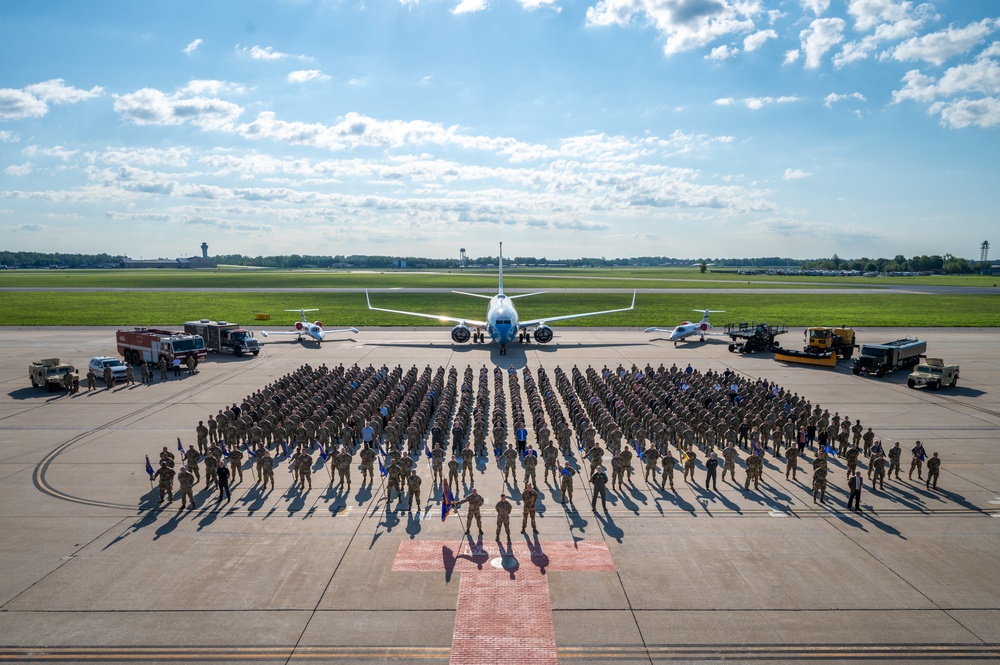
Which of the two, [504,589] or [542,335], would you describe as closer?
[504,589]

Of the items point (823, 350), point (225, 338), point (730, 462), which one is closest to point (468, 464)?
point (730, 462)

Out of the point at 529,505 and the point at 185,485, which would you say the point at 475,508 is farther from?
the point at 185,485

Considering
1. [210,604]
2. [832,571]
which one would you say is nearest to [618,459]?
[832,571]

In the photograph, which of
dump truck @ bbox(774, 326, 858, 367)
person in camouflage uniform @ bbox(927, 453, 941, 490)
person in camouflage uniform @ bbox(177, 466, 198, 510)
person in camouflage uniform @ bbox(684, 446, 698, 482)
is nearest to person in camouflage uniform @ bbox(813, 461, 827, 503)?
person in camouflage uniform @ bbox(684, 446, 698, 482)

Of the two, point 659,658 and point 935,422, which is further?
point 935,422

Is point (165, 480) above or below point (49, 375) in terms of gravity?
below

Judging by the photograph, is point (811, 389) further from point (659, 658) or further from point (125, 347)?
point (125, 347)

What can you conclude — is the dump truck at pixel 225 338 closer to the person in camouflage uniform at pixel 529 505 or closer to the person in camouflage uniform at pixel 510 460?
the person in camouflage uniform at pixel 510 460
